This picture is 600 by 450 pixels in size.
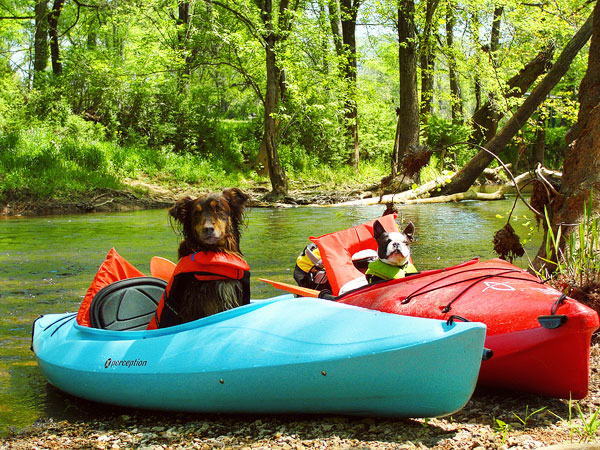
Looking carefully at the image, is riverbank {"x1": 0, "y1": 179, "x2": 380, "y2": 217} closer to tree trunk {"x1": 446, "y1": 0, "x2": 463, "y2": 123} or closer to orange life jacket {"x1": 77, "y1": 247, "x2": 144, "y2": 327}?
tree trunk {"x1": 446, "y1": 0, "x2": 463, "y2": 123}

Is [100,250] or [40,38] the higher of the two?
[40,38]

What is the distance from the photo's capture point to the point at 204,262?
3.60m

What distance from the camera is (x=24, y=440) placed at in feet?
10.8

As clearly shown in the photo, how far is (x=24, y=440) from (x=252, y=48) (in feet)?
42.0

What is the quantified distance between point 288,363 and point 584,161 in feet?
10.2

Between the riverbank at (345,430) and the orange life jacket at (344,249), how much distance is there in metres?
1.64

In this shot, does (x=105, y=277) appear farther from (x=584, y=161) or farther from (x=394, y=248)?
(x=584, y=161)

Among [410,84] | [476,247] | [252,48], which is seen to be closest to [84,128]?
[252,48]

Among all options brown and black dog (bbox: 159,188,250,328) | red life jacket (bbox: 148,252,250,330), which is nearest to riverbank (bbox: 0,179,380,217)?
brown and black dog (bbox: 159,188,250,328)

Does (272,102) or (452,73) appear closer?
(272,102)

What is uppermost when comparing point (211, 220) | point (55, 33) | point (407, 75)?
point (55, 33)

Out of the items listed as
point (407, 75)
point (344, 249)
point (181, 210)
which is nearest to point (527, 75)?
point (407, 75)

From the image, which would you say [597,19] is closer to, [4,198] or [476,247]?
[476,247]

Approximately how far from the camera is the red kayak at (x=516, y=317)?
10.1 feet
